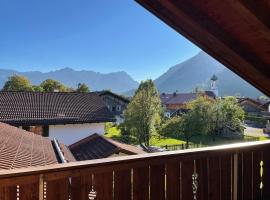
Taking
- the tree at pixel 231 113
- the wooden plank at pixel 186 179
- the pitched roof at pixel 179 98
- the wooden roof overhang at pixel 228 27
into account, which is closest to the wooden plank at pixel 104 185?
the wooden plank at pixel 186 179

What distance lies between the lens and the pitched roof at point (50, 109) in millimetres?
16406

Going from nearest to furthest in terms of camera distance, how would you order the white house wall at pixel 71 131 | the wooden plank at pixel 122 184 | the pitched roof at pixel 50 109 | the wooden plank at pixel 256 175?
the wooden plank at pixel 122 184 < the wooden plank at pixel 256 175 < the white house wall at pixel 71 131 < the pitched roof at pixel 50 109

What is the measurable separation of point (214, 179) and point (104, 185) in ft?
3.57

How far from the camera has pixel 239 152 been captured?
114 inches

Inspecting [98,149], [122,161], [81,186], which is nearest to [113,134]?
[98,149]

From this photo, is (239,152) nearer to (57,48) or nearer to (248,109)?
(248,109)

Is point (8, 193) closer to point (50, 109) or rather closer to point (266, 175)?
point (266, 175)

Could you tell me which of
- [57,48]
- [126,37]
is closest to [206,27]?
[126,37]

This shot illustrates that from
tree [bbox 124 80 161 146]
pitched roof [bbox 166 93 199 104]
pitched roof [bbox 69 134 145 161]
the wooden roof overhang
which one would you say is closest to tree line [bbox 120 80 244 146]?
tree [bbox 124 80 161 146]

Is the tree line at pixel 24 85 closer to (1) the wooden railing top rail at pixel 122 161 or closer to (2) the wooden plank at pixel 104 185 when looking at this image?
(1) the wooden railing top rail at pixel 122 161

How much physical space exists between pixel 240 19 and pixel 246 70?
658mm

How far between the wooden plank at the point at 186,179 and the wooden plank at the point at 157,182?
0.19 m

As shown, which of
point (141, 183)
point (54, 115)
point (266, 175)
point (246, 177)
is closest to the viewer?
point (141, 183)

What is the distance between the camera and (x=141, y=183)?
89.8 inches
